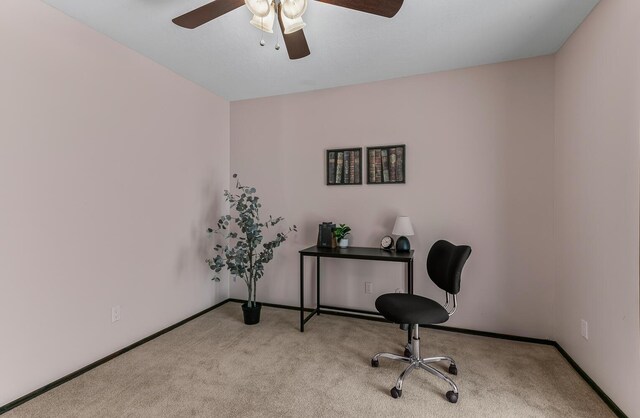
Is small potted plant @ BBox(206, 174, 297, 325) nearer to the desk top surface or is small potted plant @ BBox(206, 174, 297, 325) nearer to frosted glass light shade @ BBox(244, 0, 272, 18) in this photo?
the desk top surface

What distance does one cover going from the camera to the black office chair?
194cm

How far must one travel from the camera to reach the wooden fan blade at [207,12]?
1541 mm

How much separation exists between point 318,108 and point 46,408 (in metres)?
3.26

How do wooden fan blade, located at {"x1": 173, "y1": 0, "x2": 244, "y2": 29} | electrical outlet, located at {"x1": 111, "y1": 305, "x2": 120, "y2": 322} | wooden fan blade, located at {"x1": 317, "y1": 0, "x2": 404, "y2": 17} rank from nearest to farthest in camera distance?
wooden fan blade, located at {"x1": 317, "y1": 0, "x2": 404, "y2": 17}, wooden fan blade, located at {"x1": 173, "y1": 0, "x2": 244, "y2": 29}, electrical outlet, located at {"x1": 111, "y1": 305, "x2": 120, "y2": 322}

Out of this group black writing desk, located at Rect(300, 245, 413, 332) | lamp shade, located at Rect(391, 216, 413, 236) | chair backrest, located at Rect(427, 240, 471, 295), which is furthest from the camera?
lamp shade, located at Rect(391, 216, 413, 236)

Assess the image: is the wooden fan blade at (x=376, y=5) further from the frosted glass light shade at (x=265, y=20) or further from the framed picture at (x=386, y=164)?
the framed picture at (x=386, y=164)

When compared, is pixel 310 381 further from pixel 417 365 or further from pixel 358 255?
pixel 358 255

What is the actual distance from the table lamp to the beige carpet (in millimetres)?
821

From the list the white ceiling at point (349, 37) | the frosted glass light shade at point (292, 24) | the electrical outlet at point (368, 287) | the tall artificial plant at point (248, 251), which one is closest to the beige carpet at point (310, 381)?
the electrical outlet at point (368, 287)

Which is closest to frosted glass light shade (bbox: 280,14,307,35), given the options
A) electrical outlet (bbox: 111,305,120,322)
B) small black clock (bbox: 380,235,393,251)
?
small black clock (bbox: 380,235,393,251)

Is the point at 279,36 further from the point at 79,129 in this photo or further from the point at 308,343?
the point at 308,343

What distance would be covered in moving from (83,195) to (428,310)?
103 inches

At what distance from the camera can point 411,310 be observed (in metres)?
2.03

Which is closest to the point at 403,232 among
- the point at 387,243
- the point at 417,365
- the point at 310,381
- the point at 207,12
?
the point at 387,243
